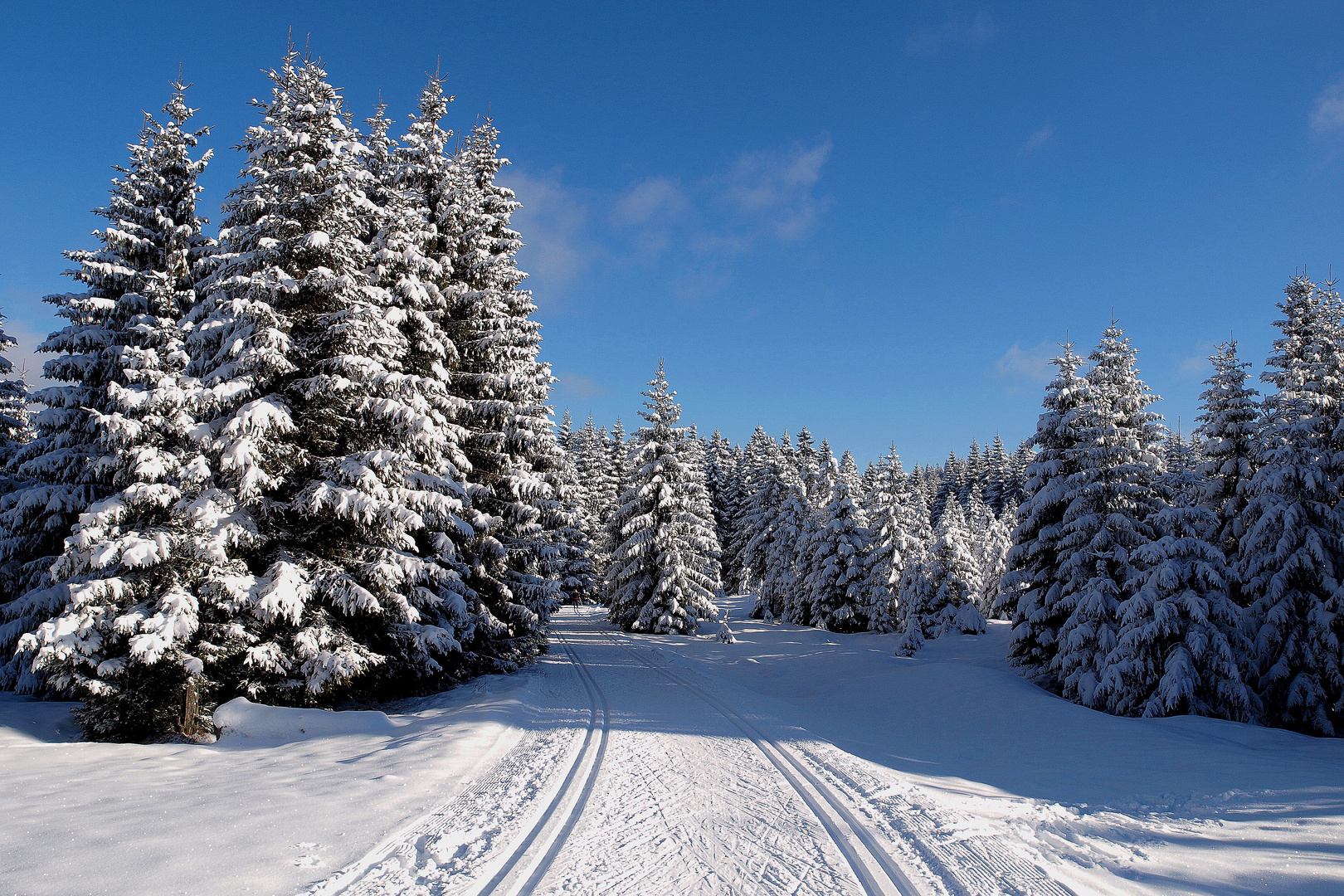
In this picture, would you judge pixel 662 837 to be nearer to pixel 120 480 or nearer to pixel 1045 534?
pixel 120 480

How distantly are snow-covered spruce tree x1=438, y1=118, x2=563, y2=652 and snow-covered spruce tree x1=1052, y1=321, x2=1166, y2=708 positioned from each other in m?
15.7

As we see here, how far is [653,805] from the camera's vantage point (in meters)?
7.20

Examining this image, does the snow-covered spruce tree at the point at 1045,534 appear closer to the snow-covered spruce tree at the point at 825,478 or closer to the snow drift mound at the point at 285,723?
→ the snow-covered spruce tree at the point at 825,478

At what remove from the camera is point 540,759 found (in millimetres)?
8961

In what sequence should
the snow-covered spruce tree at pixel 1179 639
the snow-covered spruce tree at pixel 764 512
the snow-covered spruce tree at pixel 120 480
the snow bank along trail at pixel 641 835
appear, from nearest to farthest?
the snow bank along trail at pixel 641 835
the snow-covered spruce tree at pixel 120 480
the snow-covered spruce tree at pixel 1179 639
the snow-covered spruce tree at pixel 764 512

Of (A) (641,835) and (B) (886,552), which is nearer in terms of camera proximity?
(A) (641,835)

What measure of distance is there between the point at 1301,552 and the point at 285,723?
24883 millimetres

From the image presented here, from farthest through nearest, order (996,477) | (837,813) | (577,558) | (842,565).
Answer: (996,477) < (577,558) < (842,565) < (837,813)

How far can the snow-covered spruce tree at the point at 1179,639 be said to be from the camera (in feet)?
52.0

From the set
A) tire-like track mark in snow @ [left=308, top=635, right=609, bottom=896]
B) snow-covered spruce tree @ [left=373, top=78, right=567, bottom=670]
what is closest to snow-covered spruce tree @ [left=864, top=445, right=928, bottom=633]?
snow-covered spruce tree @ [left=373, top=78, right=567, bottom=670]

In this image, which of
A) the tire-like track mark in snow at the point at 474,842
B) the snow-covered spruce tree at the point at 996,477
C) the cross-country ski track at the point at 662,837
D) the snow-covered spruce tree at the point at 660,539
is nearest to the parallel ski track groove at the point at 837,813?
the cross-country ski track at the point at 662,837

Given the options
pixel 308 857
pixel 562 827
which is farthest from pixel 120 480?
pixel 562 827

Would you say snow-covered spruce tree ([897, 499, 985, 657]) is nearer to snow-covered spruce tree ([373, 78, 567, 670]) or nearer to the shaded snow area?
the shaded snow area

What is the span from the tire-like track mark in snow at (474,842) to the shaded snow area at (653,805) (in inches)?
1.1
